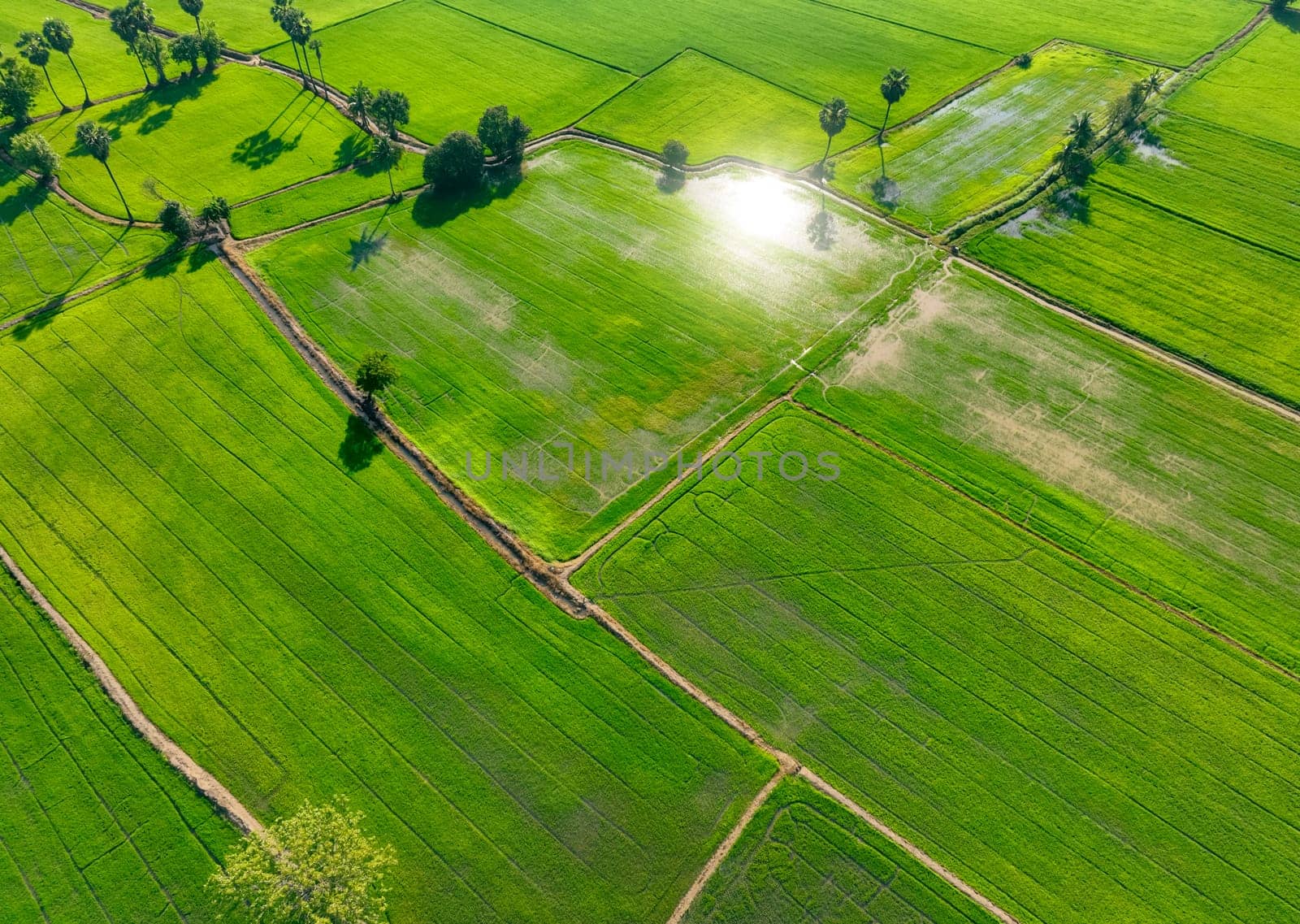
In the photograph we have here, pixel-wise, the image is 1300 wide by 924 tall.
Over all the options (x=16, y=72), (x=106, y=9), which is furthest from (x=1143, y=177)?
(x=106, y=9)

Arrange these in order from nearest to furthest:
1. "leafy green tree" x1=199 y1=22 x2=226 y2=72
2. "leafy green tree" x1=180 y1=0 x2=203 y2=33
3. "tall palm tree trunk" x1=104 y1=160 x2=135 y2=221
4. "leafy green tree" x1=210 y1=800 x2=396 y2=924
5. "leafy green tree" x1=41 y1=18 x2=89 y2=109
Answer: "leafy green tree" x1=210 y1=800 x2=396 y2=924 < "tall palm tree trunk" x1=104 y1=160 x2=135 y2=221 < "leafy green tree" x1=41 y1=18 x2=89 y2=109 < "leafy green tree" x1=199 y1=22 x2=226 y2=72 < "leafy green tree" x1=180 y1=0 x2=203 y2=33

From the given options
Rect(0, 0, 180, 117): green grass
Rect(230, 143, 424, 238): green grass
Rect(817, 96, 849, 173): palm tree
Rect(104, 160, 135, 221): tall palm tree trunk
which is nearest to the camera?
Rect(230, 143, 424, 238): green grass

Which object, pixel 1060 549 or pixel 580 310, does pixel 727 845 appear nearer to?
pixel 1060 549

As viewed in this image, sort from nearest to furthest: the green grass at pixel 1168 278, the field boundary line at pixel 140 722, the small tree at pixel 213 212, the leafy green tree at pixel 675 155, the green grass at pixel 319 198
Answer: the field boundary line at pixel 140 722
the green grass at pixel 1168 278
the small tree at pixel 213 212
the green grass at pixel 319 198
the leafy green tree at pixel 675 155

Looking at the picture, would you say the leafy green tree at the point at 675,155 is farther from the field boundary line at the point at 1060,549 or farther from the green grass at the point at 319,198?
the field boundary line at the point at 1060,549

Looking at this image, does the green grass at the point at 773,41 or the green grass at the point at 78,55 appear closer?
the green grass at the point at 78,55

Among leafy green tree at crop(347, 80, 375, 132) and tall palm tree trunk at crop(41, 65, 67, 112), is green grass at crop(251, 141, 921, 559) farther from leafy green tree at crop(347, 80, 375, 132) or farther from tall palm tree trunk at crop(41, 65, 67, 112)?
tall palm tree trunk at crop(41, 65, 67, 112)

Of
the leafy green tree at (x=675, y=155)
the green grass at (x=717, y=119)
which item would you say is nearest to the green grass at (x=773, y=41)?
the green grass at (x=717, y=119)

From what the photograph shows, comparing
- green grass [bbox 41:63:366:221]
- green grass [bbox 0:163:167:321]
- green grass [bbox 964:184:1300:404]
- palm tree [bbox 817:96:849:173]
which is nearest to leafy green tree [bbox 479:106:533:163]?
green grass [bbox 41:63:366:221]
